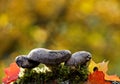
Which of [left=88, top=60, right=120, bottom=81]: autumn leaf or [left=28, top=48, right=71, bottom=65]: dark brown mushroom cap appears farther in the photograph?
[left=88, top=60, right=120, bottom=81]: autumn leaf

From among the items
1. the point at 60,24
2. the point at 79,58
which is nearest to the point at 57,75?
the point at 79,58

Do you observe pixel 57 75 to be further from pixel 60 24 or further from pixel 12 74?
pixel 60 24

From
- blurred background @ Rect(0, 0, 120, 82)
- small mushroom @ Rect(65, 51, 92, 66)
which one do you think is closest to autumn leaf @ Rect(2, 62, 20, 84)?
small mushroom @ Rect(65, 51, 92, 66)

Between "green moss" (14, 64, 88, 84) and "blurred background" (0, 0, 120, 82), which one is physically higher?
"blurred background" (0, 0, 120, 82)

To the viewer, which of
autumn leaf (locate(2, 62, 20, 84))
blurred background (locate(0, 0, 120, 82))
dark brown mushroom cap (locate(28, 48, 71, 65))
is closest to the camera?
dark brown mushroom cap (locate(28, 48, 71, 65))

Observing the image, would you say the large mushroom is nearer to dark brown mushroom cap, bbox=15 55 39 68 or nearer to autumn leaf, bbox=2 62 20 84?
dark brown mushroom cap, bbox=15 55 39 68

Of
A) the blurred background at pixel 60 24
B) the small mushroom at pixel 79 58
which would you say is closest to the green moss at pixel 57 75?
the small mushroom at pixel 79 58

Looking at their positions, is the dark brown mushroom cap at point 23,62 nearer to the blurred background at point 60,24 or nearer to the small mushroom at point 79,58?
the small mushroom at point 79,58
